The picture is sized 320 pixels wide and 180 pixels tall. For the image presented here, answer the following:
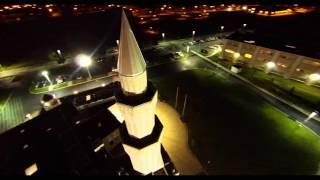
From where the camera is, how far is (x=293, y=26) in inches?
2968

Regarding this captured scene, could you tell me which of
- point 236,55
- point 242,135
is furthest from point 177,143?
point 236,55

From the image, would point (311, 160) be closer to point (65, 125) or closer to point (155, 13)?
point (65, 125)

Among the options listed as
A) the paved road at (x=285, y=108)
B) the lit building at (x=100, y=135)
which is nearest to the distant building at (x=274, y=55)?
the paved road at (x=285, y=108)

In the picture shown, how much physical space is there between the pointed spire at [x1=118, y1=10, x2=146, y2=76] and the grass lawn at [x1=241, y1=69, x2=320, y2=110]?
4210cm

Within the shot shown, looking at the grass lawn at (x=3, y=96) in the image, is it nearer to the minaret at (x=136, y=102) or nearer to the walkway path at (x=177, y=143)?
the walkway path at (x=177, y=143)

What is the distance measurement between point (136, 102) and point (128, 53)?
12.3 feet

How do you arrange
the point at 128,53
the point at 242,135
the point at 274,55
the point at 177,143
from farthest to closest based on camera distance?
the point at 274,55
the point at 242,135
the point at 177,143
the point at 128,53

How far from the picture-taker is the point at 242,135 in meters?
30.4

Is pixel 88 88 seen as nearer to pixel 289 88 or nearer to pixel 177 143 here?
pixel 177 143

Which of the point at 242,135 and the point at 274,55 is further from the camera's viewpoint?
the point at 274,55

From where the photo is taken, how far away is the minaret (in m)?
10.1

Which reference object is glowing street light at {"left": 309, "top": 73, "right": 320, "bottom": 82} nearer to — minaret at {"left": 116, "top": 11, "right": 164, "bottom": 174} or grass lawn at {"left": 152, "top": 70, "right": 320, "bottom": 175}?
grass lawn at {"left": 152, "top": 70, "right": 320, "bottom": 175}

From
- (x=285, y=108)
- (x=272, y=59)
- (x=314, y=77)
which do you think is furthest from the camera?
(x=272, y=59)

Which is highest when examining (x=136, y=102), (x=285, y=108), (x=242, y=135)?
(x=136, y=102)
